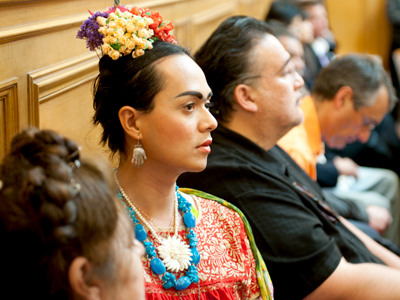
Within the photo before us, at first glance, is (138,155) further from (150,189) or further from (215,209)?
(215,209)

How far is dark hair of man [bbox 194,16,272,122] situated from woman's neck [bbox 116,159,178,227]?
24.7 inches

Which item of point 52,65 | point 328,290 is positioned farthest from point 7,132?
point 328,290

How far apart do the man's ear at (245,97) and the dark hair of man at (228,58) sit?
21 mm

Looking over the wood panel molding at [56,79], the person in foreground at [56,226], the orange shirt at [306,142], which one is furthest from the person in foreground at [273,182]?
the person in foreground at [56,226]

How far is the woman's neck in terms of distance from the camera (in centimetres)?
119

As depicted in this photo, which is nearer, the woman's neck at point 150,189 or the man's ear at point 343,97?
the woman's neck at point 150,189

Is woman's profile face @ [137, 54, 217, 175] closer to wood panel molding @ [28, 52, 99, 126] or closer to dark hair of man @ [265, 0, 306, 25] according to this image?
wood panel molding @ [28, 52, 99, 126]

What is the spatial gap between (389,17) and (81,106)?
553 centimetres

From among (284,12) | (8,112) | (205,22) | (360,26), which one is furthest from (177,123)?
(360,26)

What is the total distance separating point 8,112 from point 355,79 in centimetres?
190

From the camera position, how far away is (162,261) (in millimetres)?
1130

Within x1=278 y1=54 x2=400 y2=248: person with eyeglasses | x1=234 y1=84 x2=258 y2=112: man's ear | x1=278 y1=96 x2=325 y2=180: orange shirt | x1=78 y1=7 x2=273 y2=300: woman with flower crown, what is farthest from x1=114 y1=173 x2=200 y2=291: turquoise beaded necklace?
x1=278 y1=54 x2=400 y2=248: person with eyeglasses

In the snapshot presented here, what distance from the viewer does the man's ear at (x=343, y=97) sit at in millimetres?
2543

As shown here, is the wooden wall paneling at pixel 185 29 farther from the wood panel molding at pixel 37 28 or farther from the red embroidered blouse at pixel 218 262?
the red embroidered blouse at pixel 218 262
